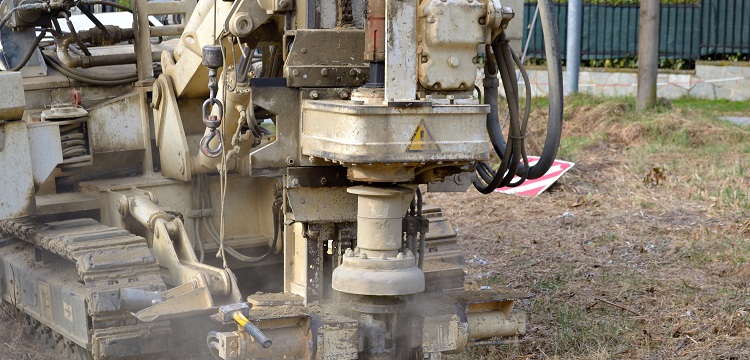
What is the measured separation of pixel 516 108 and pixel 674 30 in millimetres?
14310

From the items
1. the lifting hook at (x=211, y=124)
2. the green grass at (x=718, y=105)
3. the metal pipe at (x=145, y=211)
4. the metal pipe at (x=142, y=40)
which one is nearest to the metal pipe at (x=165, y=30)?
the metal pipe at (x=142, y=40)

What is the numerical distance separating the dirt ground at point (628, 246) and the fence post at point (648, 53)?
742 mm

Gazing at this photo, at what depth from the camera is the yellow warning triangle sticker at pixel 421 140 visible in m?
4.77

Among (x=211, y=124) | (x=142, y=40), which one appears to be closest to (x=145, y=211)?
(x=142, y=40)

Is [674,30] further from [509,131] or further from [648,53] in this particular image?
[509,131]

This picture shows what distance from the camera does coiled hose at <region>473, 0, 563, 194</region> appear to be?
205 inches

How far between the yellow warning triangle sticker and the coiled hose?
0.77 metres

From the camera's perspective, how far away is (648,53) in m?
14.8

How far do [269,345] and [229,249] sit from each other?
2290 millimetres

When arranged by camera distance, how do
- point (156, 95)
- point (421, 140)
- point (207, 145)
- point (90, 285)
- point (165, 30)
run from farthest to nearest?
point (165, 30), point (156, 95), point (90, 285), point (207, 145), point (421, 140)

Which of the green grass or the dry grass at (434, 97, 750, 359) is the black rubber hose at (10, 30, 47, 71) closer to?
the dry grass at (434, 97, 750, 359)

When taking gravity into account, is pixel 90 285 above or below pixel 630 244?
above

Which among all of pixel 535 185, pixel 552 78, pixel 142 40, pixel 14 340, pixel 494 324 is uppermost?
pixel 142 40

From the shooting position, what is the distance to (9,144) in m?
6.53
